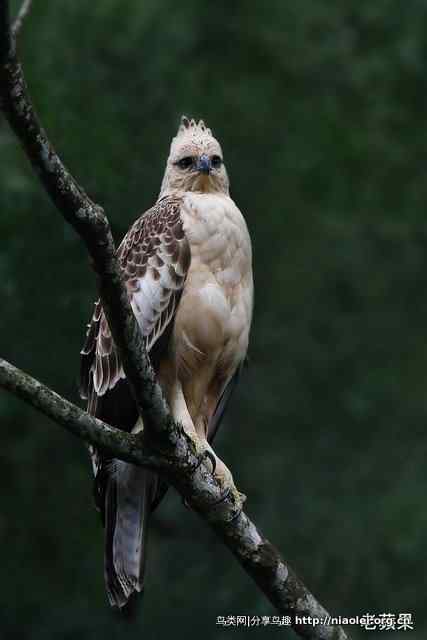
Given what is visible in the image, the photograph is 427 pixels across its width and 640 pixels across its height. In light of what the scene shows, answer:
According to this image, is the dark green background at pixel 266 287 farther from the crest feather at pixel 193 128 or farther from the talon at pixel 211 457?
the talon at pixel 211 457

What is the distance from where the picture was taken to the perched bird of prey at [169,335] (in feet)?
15.4

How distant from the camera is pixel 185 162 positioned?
17.6ft

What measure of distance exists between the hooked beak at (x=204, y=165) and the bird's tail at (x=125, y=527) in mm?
1446

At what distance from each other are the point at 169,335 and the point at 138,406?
781 millimetres

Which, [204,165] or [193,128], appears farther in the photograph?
[193,128]

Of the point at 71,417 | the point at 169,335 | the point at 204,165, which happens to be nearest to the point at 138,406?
the point at 71,417

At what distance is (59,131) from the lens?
23.5 ft

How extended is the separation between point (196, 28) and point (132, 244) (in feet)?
18.1

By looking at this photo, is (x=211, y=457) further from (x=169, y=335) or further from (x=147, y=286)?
(x=147, y=286)

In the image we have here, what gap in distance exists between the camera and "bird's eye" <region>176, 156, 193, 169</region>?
5352 mm

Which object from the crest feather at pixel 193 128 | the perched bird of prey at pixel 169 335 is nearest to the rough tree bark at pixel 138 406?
the perched bird of prey at pixel 169 335

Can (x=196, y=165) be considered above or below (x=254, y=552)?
above

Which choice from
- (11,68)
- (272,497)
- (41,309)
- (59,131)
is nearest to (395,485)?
(272,497)

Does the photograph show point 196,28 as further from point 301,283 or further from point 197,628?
point 197,628
